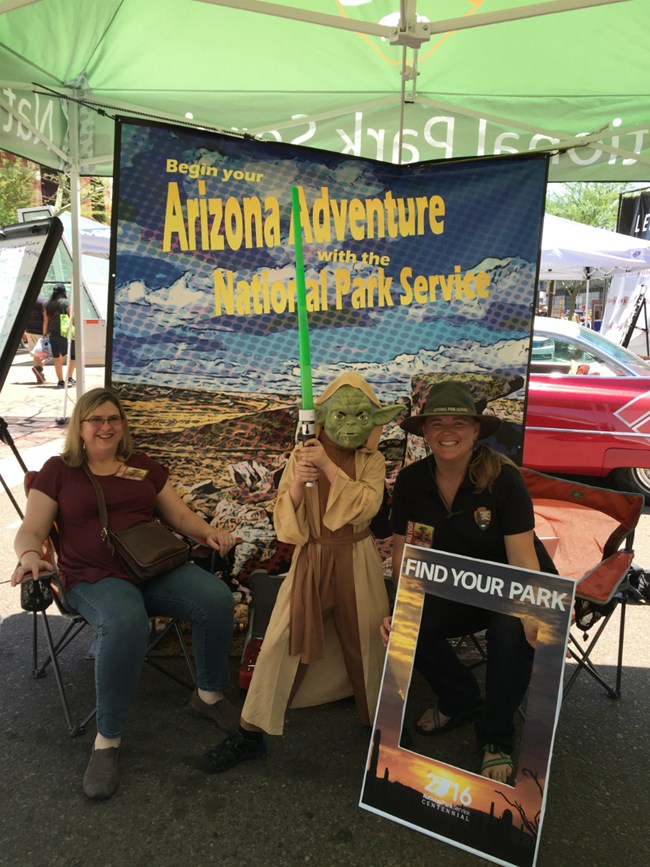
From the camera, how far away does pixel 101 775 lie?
230 centimetres

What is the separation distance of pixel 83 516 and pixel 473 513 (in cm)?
157

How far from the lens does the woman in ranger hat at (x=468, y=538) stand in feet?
7.70

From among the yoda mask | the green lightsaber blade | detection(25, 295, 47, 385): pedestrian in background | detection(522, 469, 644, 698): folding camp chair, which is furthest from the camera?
detection(25, 295, 47, 385): pedestrian in background

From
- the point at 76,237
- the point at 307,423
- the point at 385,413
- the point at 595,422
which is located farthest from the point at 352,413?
the point at 595,422

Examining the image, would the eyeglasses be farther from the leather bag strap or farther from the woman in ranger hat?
the woman in ranger hat

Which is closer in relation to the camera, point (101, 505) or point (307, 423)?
point (307, 423)

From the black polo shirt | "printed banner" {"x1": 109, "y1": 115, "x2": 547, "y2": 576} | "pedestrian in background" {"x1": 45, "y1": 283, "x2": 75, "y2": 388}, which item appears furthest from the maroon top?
"pedestrian in background" {"x1": 45, "y1": 283, "x2": 75, "y2": 388}

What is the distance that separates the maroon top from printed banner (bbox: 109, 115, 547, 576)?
486 millimetres

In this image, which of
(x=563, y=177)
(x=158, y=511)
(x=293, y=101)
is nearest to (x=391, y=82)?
(x=293, y=101)

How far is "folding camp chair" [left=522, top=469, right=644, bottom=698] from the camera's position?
2.78m

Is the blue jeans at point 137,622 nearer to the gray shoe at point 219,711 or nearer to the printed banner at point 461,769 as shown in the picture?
the gray shoe at point 219,711

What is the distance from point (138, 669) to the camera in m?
2.40

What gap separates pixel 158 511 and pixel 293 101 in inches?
107

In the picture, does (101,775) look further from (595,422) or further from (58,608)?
(595,422)
